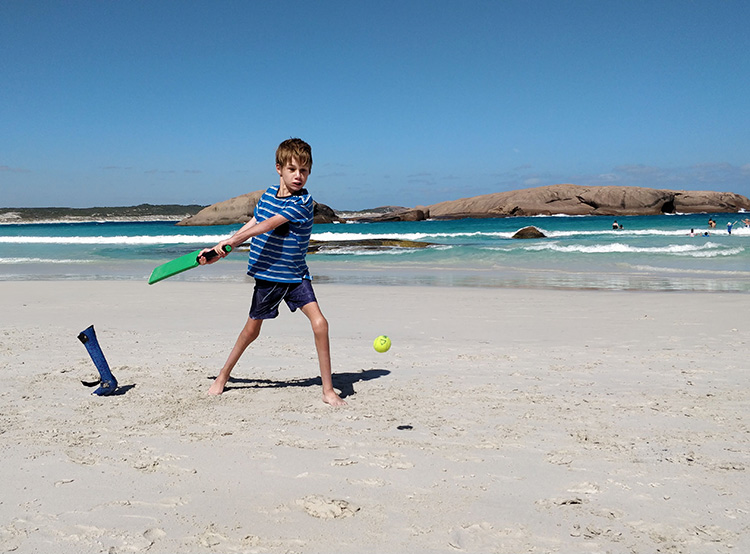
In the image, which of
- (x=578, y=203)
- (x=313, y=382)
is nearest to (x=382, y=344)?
(x=313, y=382)

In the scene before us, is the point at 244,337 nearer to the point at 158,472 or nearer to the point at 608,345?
the point at 158,472

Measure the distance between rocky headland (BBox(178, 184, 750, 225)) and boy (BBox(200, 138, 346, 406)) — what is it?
78.1 metres

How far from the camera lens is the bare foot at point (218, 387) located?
15.5ft

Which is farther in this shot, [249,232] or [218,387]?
[218,387]

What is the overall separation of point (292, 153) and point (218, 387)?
1.82 meters

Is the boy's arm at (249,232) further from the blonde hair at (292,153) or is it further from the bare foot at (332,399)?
the bare foot at (332,399)

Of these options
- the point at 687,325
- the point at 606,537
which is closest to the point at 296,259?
the point at 606,537

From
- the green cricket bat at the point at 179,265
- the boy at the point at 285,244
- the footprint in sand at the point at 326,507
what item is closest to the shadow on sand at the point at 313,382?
the boy at the point at 285,244

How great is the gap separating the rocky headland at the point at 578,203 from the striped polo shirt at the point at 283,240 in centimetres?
7815

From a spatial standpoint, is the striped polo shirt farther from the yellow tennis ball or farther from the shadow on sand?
the yellow tennis ball

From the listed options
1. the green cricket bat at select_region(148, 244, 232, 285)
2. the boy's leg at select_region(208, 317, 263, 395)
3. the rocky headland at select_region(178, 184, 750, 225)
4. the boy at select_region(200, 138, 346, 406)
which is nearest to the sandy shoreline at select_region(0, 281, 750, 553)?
the boy's leg at select_region(208, 317, 263, 395)

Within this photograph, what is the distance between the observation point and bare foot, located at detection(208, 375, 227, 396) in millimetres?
4738

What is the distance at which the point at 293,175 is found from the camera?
13.9 ft

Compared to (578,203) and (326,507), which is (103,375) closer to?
(326,507)
